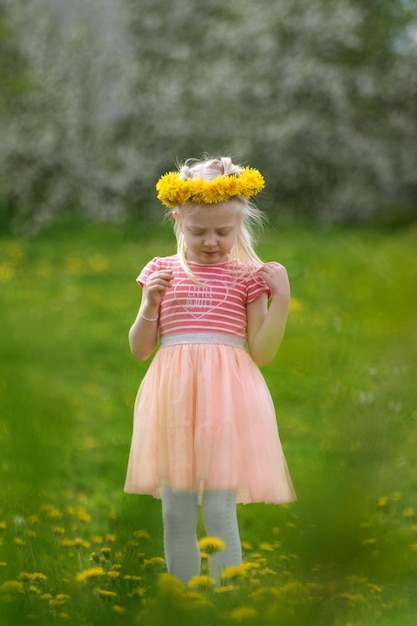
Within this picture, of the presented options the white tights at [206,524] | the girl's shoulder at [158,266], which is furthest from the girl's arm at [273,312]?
the white tights at [206,524]

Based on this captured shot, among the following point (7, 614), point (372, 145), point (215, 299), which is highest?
point (372, 145)

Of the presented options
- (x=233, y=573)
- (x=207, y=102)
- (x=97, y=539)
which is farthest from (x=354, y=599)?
(x=207, y=102)

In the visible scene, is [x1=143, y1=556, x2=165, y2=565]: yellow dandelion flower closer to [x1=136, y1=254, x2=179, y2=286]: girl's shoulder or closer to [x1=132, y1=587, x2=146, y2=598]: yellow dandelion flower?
[x1=132, y1=587, x2=146, y2=598]: yellow dandelion flower

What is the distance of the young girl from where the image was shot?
2.23m

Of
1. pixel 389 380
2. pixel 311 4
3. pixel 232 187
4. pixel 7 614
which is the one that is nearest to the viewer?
pixel 389 380

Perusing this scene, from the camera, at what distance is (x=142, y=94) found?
14531 mm

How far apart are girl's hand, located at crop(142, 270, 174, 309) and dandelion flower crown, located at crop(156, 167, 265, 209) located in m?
0.17

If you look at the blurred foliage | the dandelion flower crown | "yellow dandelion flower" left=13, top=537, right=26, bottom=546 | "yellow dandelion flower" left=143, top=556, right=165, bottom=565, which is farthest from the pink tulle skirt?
the blurred foliage

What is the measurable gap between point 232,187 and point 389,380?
175cm

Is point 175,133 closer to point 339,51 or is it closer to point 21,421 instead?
point 339,51

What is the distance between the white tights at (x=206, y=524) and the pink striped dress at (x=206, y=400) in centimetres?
5

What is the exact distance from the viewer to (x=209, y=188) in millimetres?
2223

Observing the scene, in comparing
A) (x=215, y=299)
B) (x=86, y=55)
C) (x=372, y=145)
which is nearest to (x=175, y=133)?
(x=86, y=55)

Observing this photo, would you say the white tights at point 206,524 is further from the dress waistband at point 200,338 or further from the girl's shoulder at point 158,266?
the girl's shoulder at point 158,266
